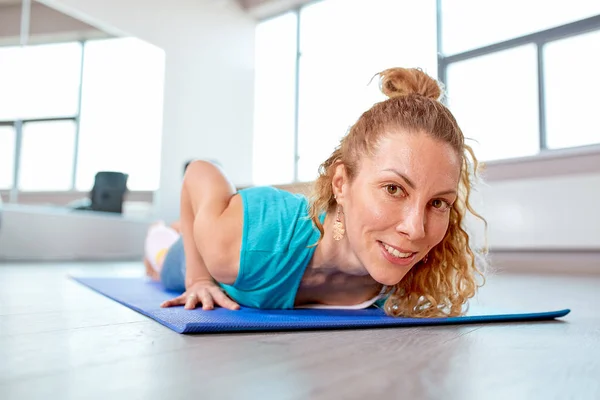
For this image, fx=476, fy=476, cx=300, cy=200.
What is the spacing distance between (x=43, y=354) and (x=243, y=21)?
6224mm

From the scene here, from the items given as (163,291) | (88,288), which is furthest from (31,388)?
(88,288)

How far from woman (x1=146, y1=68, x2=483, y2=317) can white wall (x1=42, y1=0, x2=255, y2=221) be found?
13.8 feet

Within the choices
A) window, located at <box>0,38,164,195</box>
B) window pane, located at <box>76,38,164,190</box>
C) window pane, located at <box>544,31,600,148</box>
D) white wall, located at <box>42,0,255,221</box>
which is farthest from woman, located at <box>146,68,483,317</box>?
white wall, located at <box>42,0,255,221</box>

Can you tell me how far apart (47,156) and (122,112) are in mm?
913

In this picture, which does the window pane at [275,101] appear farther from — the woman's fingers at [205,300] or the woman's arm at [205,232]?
the woman's fingers at [205,300]

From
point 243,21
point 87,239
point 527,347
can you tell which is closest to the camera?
point 527,347

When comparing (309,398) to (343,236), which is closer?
(309,398)

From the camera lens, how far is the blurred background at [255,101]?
12.1 feet

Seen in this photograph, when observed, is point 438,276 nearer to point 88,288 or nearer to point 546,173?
point 88,288

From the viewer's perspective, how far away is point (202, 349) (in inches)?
32.1

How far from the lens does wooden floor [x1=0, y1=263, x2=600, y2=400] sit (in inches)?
23.3

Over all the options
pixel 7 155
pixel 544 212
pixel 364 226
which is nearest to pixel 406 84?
pixel 364 226

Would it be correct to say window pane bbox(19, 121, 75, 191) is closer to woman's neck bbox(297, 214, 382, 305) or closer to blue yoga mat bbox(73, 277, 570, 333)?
blue yoga mat bbox(73, 277, 570, 333)

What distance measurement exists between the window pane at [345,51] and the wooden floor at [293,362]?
3856mm
